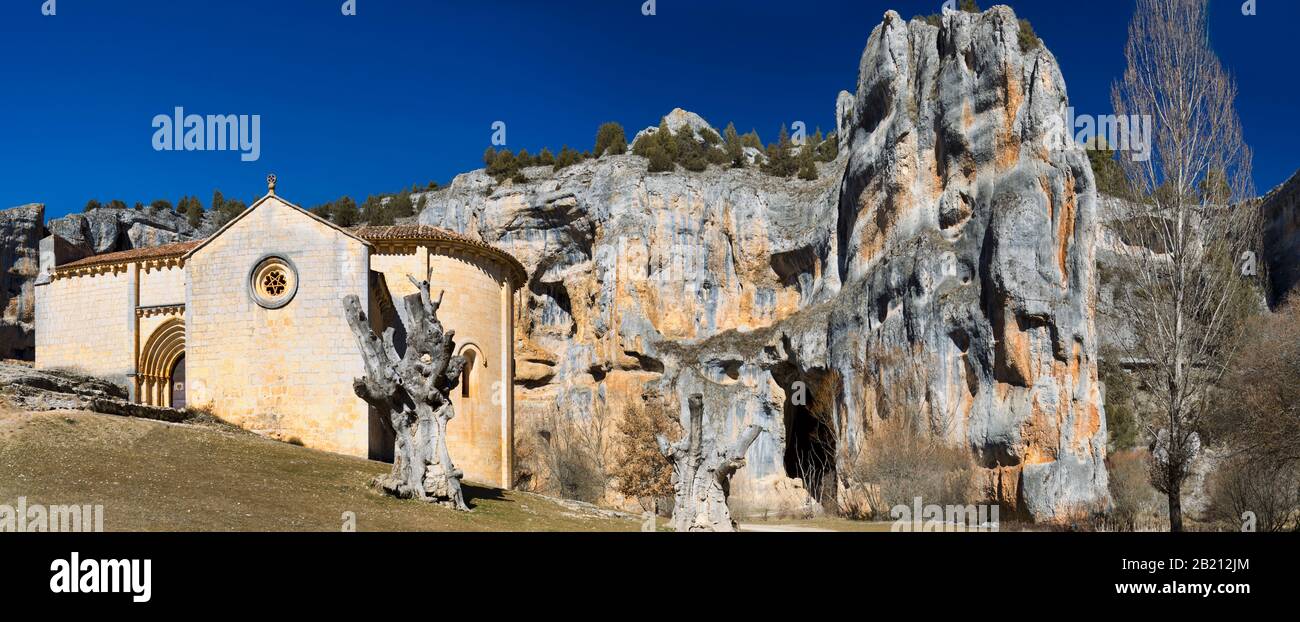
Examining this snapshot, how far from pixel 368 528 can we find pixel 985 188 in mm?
37758

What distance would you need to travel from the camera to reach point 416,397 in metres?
20.1

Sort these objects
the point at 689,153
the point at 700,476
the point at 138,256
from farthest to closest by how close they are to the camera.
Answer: the point at 689,153, the point at 138,256, the point at 700,476

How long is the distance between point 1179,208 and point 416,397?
717 inches

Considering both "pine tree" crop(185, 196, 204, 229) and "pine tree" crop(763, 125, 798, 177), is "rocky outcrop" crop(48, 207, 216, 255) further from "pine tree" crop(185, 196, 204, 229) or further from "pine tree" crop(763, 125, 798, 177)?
"pine tree" crop(763, 125, 798, 177)

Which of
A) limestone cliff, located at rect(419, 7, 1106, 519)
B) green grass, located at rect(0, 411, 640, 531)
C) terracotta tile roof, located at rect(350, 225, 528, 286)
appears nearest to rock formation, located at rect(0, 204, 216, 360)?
terracotta tile roof, located at rect(350, 225, 528, 286)

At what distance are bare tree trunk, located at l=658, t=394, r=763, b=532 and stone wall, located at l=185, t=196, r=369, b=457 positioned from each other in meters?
12.0

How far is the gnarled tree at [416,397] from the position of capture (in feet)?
64.9

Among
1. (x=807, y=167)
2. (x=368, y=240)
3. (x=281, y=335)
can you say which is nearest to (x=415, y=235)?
(x=368, y=240)

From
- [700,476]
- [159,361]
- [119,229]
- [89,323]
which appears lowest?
[700,476]

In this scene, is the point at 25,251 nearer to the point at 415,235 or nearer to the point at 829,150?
the point at 415,235

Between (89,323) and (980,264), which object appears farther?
(980,264)

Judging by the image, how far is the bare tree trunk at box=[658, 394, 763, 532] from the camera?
19625 mm
